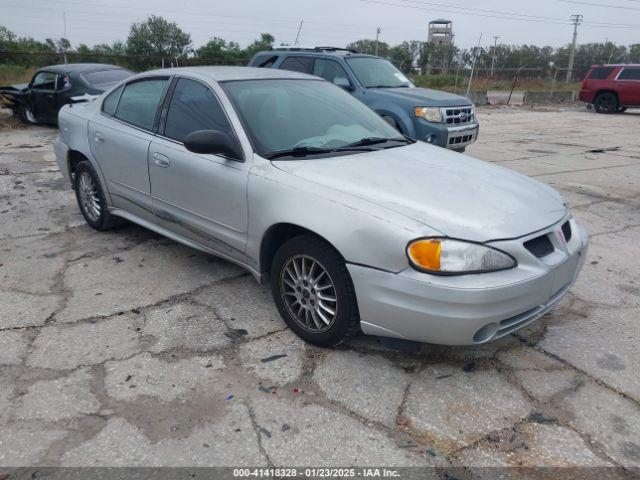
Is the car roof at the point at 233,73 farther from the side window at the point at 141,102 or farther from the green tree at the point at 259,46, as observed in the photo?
the green tree at the point at 259,46

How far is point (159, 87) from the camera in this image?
422 cm

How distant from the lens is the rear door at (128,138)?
13.6 ft

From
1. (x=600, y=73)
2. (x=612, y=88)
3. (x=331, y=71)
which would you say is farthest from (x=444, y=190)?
(x=600, y=73)

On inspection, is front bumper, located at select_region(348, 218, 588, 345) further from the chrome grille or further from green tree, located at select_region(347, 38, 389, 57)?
green tree, located at select_region(347, 38, 389, 57)

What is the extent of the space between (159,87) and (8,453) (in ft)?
9.39

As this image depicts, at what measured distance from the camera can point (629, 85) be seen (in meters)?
19.2

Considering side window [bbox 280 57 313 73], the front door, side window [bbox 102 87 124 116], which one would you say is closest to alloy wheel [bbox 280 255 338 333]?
the front door

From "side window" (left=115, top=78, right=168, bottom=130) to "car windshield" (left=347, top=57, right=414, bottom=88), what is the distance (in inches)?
188

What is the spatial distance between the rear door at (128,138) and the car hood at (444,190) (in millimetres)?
1486

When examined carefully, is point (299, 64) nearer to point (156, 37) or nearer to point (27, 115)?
point (27, 115)

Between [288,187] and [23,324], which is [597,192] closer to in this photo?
[288,187]

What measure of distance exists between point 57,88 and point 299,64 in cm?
577

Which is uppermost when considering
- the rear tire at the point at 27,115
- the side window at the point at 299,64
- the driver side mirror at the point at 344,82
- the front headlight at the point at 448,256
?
the side window at the point at 299,64

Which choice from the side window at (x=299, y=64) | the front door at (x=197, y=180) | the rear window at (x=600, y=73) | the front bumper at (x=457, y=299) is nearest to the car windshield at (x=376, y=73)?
the side window at (x=299, y=64)
